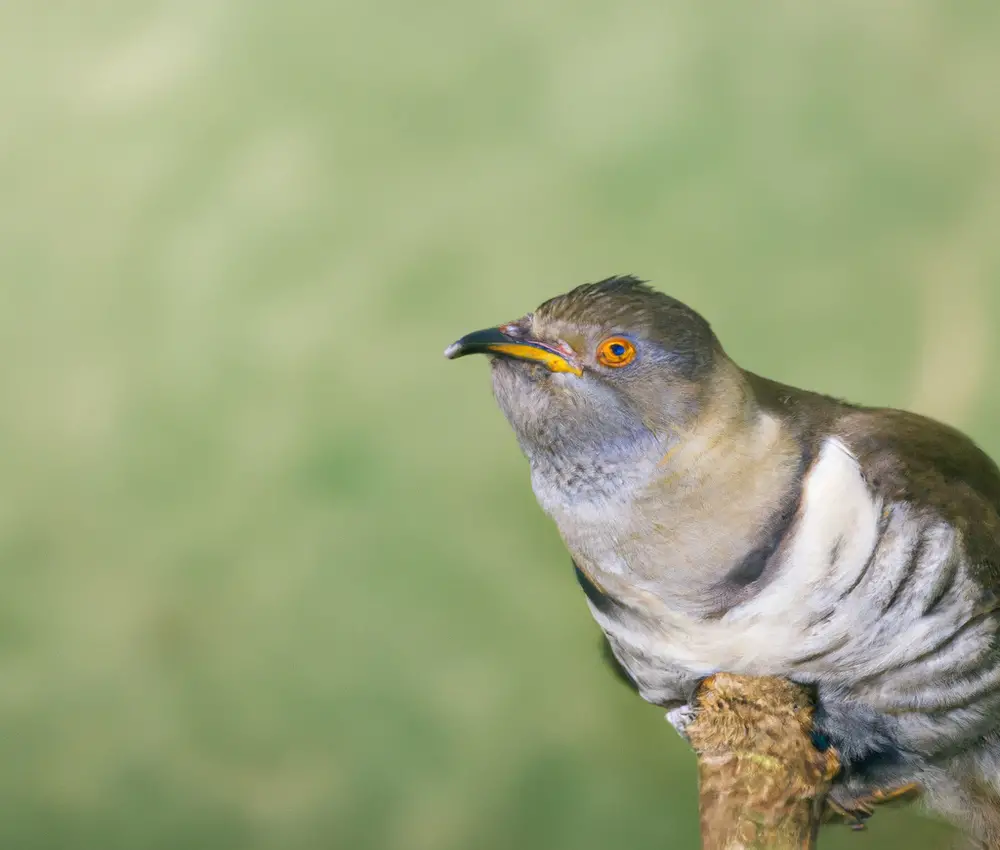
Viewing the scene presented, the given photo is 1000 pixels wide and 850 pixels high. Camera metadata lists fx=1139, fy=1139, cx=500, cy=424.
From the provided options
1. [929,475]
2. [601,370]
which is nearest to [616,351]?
[601,370]

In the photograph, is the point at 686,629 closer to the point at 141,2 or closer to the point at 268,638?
the point at 268,638

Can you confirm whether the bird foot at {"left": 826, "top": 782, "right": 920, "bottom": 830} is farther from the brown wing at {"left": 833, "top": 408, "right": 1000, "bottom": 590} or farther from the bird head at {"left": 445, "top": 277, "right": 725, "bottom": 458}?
the bird head at {"left": 445, "top": 277, "right": 725, "bottom": 458}

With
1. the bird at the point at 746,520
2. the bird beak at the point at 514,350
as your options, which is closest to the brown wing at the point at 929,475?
the bird at the point at 746,520

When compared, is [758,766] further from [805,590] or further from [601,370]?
[601,370]

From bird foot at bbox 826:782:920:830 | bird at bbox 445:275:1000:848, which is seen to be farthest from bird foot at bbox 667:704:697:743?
bird foot at bbox 826:782:920:830

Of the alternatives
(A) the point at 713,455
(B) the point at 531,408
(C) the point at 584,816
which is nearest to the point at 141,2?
(B) the point at 531,408

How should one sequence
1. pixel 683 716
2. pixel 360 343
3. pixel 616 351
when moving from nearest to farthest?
pixel 616 351 → pixel 683 716 → pixel 360 343
